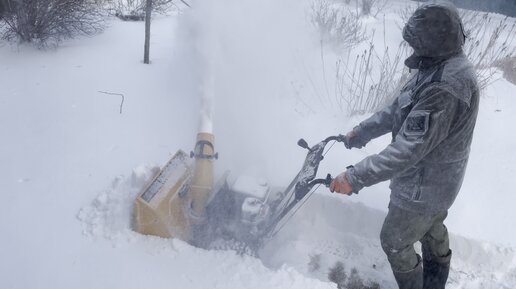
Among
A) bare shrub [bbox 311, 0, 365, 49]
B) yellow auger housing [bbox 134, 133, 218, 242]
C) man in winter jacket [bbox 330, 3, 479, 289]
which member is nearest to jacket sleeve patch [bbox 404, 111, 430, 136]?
man in winter jacket [bbox 330, 3, 479, 289]

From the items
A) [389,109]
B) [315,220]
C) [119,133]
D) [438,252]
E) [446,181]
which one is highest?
[389,109]

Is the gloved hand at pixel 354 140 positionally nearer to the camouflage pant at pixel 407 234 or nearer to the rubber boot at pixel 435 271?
the camouflage pant at pixel 407 234

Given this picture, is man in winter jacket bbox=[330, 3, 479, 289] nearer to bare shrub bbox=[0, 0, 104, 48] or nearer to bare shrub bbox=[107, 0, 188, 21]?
bare shrub bbox=[0, 0, 104, 48]

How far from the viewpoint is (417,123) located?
7.46ft

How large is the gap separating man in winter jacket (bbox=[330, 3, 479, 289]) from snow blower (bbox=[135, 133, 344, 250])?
0.70 metres

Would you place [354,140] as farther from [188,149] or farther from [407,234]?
[188,149]

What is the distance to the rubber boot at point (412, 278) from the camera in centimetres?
283


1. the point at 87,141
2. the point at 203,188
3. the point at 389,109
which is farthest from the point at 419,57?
the point at 87,141

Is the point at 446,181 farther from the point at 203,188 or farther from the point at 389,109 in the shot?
the point at 203,188

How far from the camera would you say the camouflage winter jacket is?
2.24m

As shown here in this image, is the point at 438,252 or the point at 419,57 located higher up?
the point at 419,57

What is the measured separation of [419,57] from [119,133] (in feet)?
10.8

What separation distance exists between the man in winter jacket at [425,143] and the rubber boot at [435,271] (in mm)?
168

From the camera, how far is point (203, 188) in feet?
10.9
